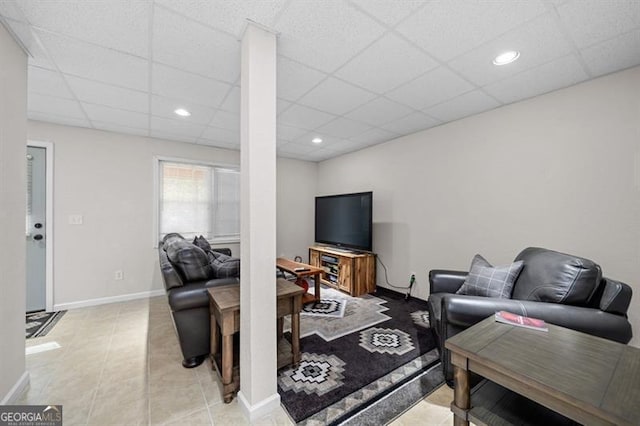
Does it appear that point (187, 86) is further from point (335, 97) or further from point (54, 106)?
point (54, 106)

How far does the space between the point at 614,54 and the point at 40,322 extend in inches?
235

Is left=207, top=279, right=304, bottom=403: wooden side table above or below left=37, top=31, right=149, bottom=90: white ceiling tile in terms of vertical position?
below

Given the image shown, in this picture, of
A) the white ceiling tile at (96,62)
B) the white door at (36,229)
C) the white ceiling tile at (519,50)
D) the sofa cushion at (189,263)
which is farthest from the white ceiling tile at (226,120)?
the white ceiling tile at (519,50)

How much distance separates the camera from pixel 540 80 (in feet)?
7.14

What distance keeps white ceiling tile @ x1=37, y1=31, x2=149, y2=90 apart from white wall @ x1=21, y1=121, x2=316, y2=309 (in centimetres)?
176

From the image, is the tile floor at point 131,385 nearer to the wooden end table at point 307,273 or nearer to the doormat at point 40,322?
the doormat at point 40,322

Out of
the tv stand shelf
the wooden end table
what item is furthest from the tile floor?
the tv stand shelf

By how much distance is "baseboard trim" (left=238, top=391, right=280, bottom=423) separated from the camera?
→ 4.84ft

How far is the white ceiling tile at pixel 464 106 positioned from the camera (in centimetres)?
252

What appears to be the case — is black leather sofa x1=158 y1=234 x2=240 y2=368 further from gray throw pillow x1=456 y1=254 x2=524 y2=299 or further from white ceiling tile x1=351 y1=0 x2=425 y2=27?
white ceiling tile x1=351 y1=0 x2=425 y2=27

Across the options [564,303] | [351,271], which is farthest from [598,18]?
[351,271]

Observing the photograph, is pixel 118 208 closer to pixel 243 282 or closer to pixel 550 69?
pixel 243 282

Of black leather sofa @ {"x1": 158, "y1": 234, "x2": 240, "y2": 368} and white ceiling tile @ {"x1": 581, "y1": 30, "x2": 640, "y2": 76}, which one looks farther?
black leather sofa @ {"x1": 158, "y1": 234, "x2": 240, "y2": 368}

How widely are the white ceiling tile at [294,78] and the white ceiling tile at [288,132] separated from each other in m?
0.93
